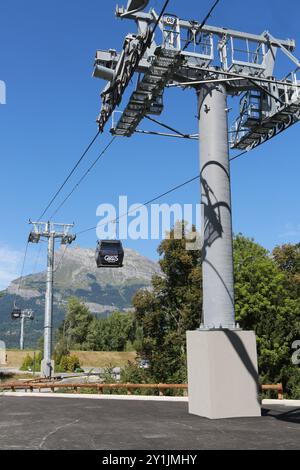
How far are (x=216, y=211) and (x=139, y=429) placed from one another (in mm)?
6570

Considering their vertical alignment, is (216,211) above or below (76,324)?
above

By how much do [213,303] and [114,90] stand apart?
703cm

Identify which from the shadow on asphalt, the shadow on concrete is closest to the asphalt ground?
the shadow on asphalt

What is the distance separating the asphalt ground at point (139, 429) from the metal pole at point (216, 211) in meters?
2.98

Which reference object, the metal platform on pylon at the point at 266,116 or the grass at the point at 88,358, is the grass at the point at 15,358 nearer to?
the grass at the point at 88,358

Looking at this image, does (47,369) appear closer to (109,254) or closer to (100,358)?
(109,254)

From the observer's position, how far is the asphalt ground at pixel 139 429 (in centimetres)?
970

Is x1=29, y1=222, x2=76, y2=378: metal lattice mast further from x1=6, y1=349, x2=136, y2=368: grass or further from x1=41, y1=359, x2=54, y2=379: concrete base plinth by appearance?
x1=6, y1=349, x2=136, y2=368: grass

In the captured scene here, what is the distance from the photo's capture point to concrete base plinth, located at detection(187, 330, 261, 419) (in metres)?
13.2

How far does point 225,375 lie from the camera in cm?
1332

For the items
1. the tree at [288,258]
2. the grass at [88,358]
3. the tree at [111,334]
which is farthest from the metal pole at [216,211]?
the tree at [111,334]

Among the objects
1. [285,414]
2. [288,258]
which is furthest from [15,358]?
[285,414]
